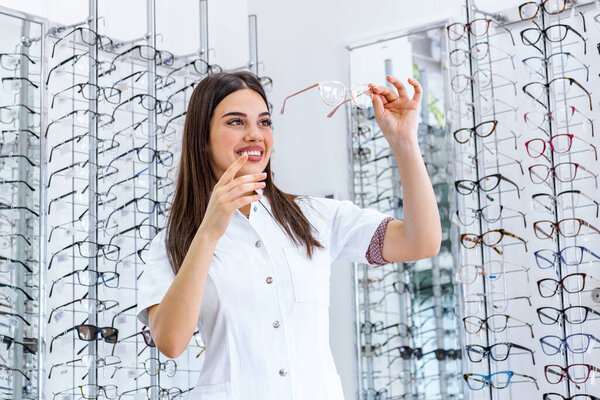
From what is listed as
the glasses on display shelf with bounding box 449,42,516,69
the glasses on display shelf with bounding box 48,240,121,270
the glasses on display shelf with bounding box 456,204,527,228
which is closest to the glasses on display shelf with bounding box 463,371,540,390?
the glasses on display shelf with bounding box 456,204,527,228

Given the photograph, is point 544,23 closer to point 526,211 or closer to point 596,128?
point 596,128

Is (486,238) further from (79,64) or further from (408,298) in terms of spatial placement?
(79,64)

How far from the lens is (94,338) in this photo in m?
3.05

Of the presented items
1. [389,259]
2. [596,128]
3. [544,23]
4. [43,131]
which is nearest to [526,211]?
[596,128]

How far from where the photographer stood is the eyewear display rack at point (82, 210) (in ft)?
9.86

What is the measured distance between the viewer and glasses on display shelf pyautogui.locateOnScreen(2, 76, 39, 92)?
3074mm

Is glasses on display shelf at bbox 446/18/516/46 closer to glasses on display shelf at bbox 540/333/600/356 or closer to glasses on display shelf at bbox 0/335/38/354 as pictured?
glasses on display shelf at bbox 540/333/600/356

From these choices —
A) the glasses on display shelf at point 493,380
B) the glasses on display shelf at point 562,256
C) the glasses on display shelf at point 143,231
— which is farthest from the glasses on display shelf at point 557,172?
the glasses on display shelf at point 143,231

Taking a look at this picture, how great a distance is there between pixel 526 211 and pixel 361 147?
81 cm

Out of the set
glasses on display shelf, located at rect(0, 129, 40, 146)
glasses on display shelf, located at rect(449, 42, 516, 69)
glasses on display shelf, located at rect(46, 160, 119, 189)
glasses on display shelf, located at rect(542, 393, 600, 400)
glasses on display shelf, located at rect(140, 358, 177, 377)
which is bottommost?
glasses on display shelf, located at rect(542, 393, 600, 400)

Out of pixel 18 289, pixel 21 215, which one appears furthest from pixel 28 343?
pixel 21 215

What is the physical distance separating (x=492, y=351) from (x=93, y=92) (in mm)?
1802

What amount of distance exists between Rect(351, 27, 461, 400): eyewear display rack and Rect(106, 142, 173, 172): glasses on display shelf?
2.68ft

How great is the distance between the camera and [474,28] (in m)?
3.27
